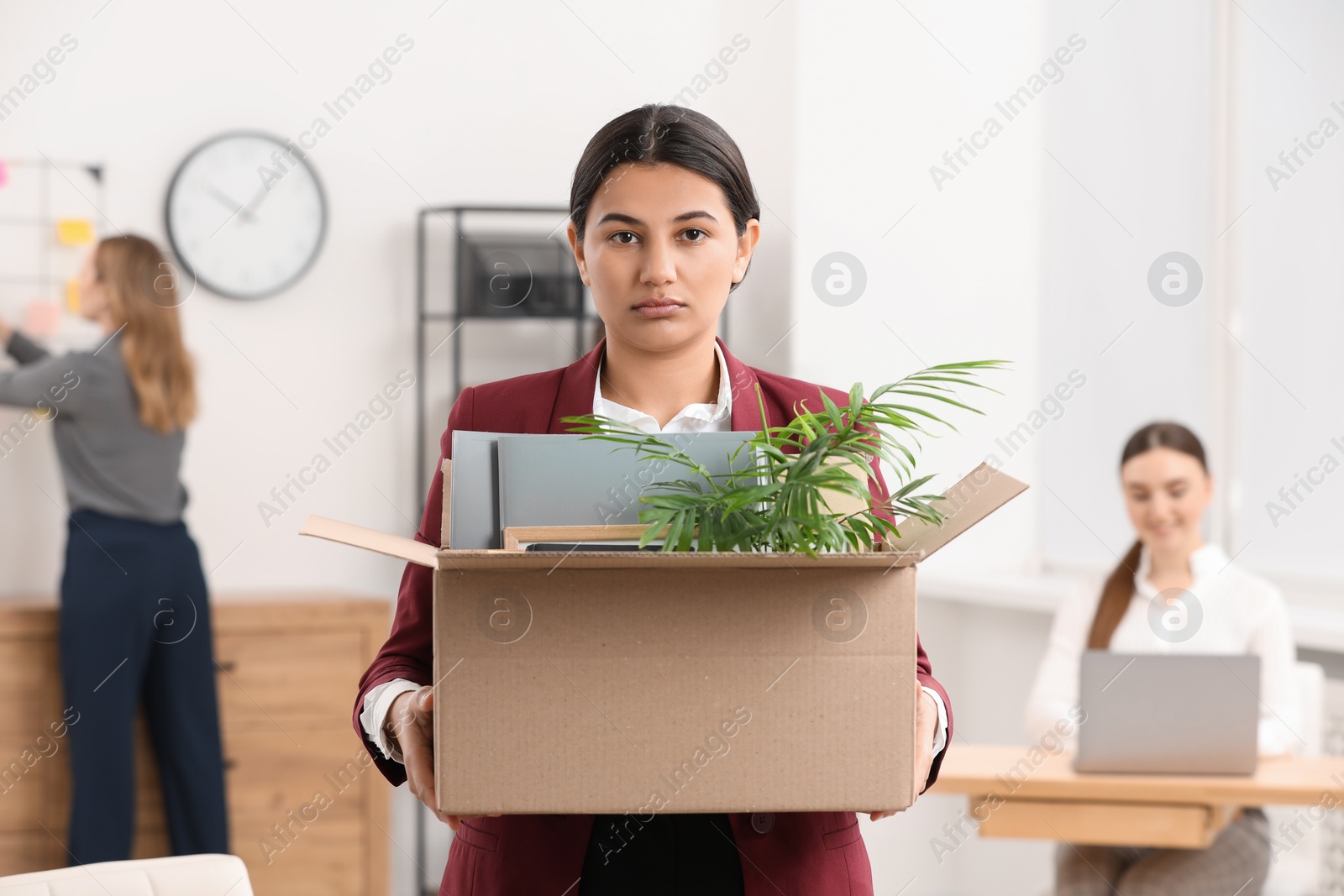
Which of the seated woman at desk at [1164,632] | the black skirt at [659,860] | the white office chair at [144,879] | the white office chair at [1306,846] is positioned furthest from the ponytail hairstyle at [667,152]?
the white office chair at [1306,846]

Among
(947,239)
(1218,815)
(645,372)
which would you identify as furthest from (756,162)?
(645,372)

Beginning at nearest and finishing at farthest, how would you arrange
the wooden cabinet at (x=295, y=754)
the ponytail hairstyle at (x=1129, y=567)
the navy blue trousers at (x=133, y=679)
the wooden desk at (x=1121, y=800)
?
the wooden desk at (x=1121, y=800) < the ponytail hairstyle at (x=1129, y=567) < the navy blue trousers at (x=133, y=679) < the wooden cabinet at (x=295, y=754)

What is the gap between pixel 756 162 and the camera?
380 cm

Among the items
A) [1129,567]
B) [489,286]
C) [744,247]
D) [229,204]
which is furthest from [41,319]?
[1129,567]

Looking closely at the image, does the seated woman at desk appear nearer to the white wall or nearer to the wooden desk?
the wooden desk

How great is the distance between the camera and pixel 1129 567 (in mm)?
2842

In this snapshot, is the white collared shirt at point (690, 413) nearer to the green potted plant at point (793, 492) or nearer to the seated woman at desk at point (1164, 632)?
the green potted plant at point (793, 492)

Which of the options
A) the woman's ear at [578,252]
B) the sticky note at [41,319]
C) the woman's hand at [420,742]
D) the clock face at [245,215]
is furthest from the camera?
the clock face at [245,215]

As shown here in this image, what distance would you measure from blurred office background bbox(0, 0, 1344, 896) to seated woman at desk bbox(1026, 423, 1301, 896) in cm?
46

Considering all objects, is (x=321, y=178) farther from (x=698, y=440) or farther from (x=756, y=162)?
(x=698, y=440)

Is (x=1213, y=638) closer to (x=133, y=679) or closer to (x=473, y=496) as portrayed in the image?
(x=473, y=496)

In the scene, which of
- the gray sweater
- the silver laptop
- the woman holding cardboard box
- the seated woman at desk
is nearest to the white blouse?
the seated woman at desk

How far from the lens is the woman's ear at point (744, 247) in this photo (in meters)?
→ 1.24

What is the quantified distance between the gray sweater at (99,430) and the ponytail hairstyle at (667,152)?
2.37 meters
